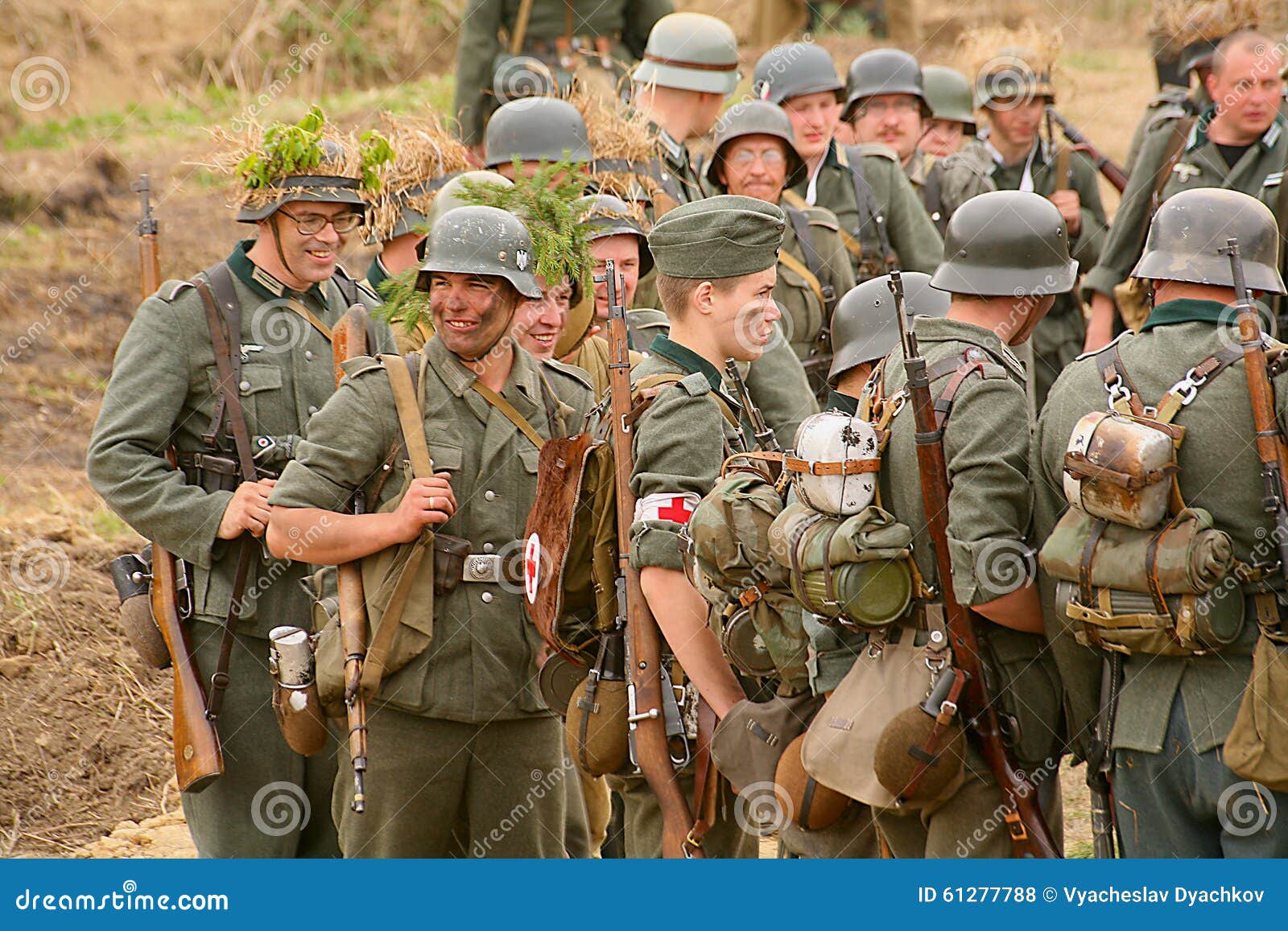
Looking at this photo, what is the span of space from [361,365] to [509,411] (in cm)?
44

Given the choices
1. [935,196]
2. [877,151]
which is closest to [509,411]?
[877,151]

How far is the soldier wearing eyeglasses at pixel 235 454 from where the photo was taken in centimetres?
474

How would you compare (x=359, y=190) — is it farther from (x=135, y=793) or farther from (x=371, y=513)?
(x=135, y=793)

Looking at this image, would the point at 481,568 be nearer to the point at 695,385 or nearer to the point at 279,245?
the point at 695,385

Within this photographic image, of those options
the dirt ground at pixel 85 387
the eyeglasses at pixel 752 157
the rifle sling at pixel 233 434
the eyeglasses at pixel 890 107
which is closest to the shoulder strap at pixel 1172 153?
the eyeglasses at pixel 890 107

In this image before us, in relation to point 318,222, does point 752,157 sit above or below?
above

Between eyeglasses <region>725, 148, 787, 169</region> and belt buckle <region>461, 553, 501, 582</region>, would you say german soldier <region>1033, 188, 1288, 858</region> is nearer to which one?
belt buckle <region>461, 553, 501, 582</region>

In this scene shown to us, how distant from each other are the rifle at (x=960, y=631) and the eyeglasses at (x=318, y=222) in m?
2.13

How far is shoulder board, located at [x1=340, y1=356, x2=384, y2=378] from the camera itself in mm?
4371

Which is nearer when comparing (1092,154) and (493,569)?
(493,569)

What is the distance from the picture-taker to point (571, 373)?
15.8 ft

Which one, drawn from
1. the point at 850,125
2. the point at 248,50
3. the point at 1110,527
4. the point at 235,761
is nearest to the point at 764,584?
the point at 1110,527

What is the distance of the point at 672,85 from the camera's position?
751cm

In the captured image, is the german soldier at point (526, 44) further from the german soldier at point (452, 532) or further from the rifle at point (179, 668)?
the german soldier at point (452, 532)
